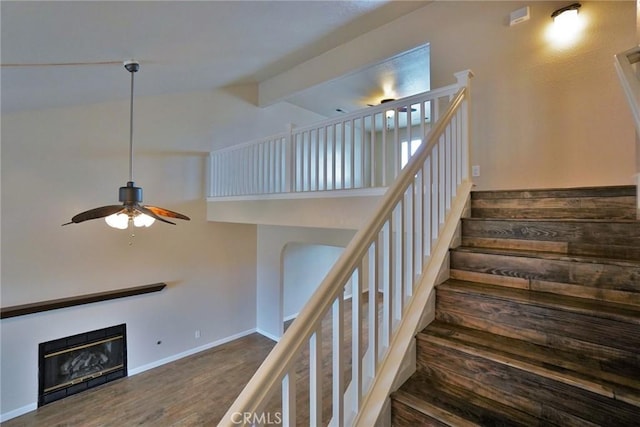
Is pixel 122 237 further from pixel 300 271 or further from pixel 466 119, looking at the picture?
pixel 466 119

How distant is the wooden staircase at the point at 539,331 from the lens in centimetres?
109

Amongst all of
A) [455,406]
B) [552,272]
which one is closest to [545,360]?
[455,406]

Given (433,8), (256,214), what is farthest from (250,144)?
(433,8)

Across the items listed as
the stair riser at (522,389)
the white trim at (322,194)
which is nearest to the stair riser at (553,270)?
the stair riser at (522,389)

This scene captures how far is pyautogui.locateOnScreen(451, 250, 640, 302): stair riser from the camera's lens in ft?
4.36

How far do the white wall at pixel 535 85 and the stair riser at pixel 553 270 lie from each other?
69.4 inches

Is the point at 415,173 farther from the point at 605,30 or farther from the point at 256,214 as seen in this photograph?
the point at 256,214

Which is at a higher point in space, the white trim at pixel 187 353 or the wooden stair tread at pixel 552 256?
the wooden stair tread at pixel 552 256

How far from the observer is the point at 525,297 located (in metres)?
1.42

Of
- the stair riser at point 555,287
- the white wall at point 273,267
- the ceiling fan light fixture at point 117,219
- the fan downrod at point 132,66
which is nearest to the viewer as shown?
the stair riser at point 555,287

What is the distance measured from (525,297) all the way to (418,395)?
2.31 feet

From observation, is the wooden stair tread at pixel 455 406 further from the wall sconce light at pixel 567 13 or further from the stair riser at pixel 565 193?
the wall sconce light at pixel 567 13

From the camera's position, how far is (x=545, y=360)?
3.90ft

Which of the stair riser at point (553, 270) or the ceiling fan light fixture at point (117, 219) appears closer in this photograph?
the stair riser at point (553, 270)
